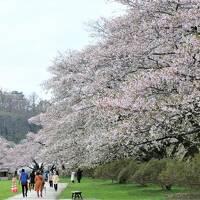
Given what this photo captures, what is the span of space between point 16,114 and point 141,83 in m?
134

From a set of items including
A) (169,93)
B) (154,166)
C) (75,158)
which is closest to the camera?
(169,93)

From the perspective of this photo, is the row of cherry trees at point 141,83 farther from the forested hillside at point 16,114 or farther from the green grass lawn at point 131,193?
the forested hillside at point 16,114

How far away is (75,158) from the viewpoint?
131ft

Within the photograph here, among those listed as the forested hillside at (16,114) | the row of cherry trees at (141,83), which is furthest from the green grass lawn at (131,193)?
the forested hillside at (16,114)

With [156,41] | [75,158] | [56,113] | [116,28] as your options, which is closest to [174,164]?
[156,41]

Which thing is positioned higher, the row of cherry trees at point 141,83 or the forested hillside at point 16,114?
the forested hillside at point 16,114

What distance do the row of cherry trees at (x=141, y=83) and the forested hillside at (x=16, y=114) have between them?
102 meters

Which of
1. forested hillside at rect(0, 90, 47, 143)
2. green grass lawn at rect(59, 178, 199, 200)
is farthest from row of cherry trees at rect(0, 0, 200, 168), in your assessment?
forested hillside at rect(0, 90, 47, 143)

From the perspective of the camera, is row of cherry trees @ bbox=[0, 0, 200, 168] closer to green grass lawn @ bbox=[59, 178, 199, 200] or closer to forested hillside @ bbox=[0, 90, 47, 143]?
green grass lawn @ bbox=[59, 178, 199, 200]

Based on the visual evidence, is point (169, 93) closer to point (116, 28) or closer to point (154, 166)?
point (116, 28)

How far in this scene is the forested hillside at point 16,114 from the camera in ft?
470

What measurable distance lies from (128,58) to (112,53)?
1.49m

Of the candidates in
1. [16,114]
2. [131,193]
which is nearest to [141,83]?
[131,193]

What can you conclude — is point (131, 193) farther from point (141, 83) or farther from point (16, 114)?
point (16, 114)
